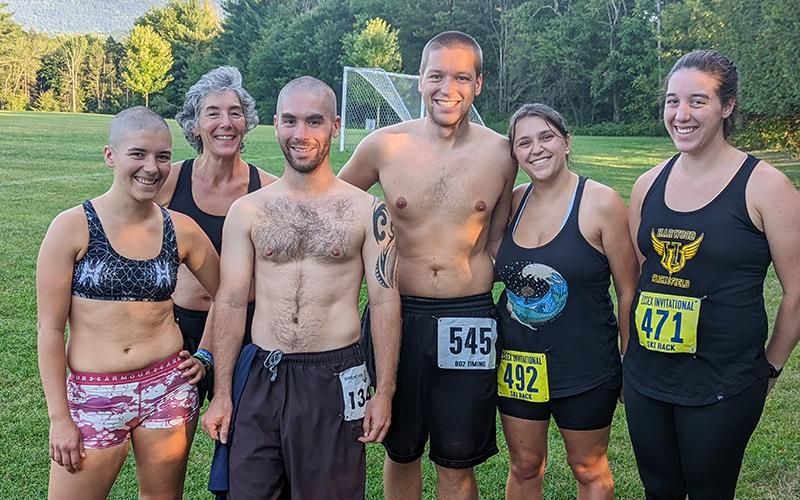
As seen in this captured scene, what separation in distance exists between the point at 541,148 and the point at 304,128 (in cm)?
111

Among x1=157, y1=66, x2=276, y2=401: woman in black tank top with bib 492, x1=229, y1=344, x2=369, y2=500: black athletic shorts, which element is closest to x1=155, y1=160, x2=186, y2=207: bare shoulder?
x1=157, y1=66, x2=276, y2=401: woman in black tank top with bib 492

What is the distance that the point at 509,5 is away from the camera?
5341 cm

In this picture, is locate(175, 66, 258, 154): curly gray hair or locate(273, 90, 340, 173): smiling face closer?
locate(273, 90, 340, 173): smiling face

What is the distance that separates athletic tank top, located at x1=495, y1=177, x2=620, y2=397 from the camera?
2924mm

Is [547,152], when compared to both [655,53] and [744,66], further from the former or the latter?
[655,53]

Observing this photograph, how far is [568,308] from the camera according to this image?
2947mm

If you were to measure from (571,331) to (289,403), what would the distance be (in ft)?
4.25

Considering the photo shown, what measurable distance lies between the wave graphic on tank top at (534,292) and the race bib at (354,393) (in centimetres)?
80

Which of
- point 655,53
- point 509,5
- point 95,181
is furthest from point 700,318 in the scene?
point 509,5

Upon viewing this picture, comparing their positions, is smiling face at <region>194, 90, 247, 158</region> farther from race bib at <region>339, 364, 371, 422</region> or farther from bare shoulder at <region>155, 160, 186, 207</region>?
race bib at <region>339, 364, 371, 422</region>

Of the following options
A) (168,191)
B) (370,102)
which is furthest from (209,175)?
(370,102)

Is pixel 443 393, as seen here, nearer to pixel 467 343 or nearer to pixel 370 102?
pixel 467 343

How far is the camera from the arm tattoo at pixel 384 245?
2.85 m

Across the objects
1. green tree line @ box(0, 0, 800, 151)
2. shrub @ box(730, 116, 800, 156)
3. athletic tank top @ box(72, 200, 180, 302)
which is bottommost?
athletic tank top @ box(72, 200, 180, 302)
